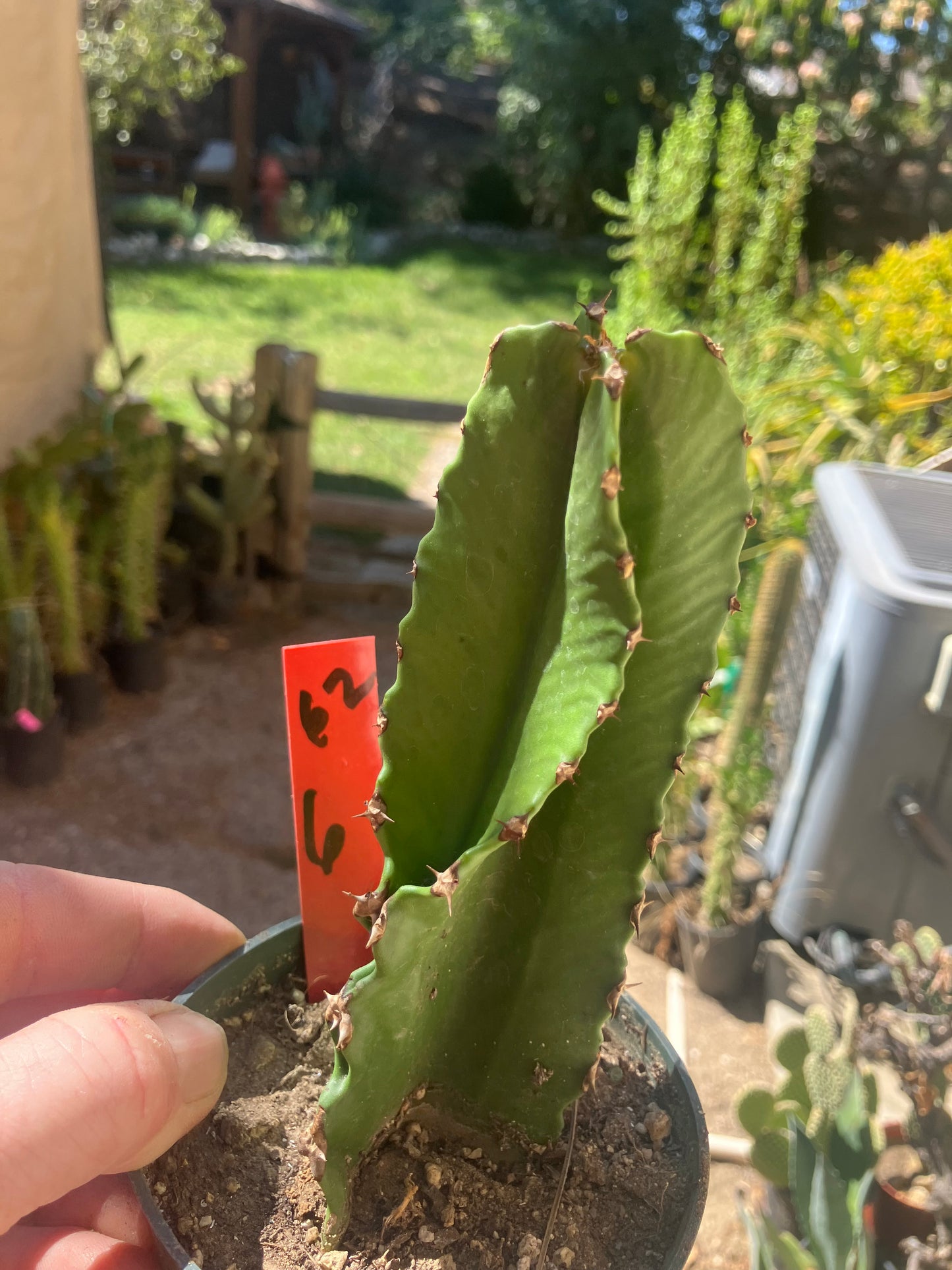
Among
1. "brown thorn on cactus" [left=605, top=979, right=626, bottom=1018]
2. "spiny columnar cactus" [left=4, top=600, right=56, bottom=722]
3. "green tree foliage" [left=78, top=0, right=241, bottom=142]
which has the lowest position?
"spiny columnar cactus" [left=4, top=600, right=56, bottom=722]

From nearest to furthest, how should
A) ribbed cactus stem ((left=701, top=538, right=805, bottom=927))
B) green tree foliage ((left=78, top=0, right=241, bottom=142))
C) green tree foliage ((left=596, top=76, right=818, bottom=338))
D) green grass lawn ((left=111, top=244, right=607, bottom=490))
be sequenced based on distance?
ribbed cactus stem ((left=701, top=538, right=805, bottom=927)) < green tree foliage ((left=596, top=76, right=818, bottom=338)) < green tree foliage ((left=78, top=0, right=241, bottom=142)) < green grass lawn ((left=111, top=244, right=607, bottom=490))

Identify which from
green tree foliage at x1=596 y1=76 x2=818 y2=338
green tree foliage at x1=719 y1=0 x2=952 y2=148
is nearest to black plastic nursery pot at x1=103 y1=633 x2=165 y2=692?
green tree foliage at x1=596 y1=76 x2=818 y2=338

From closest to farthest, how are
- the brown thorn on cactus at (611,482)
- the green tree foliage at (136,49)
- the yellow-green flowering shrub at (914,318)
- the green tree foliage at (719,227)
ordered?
the brown thorn on cactus at (611,482)
the yellow-green flowering shrub at (914,318)
the green tree foliage at (719,227)
the green tree foliage at (136,49)

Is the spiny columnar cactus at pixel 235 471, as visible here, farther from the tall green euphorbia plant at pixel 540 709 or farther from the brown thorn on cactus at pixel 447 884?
the brown thorn on cactus at pixel 447 884

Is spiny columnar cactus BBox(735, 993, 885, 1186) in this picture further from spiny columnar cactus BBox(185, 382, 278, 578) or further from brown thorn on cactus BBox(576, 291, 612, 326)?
spiny columnar cactus BBox(185, 382, 278, 578)

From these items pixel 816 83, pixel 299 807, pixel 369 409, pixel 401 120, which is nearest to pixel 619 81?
pixel 816 83

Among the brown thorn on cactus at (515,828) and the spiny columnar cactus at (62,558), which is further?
the spiny columnar cactus at (62,558)

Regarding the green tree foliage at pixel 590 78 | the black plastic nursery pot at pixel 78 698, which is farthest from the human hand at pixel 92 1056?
the green tree foliage at pixel 590 78
